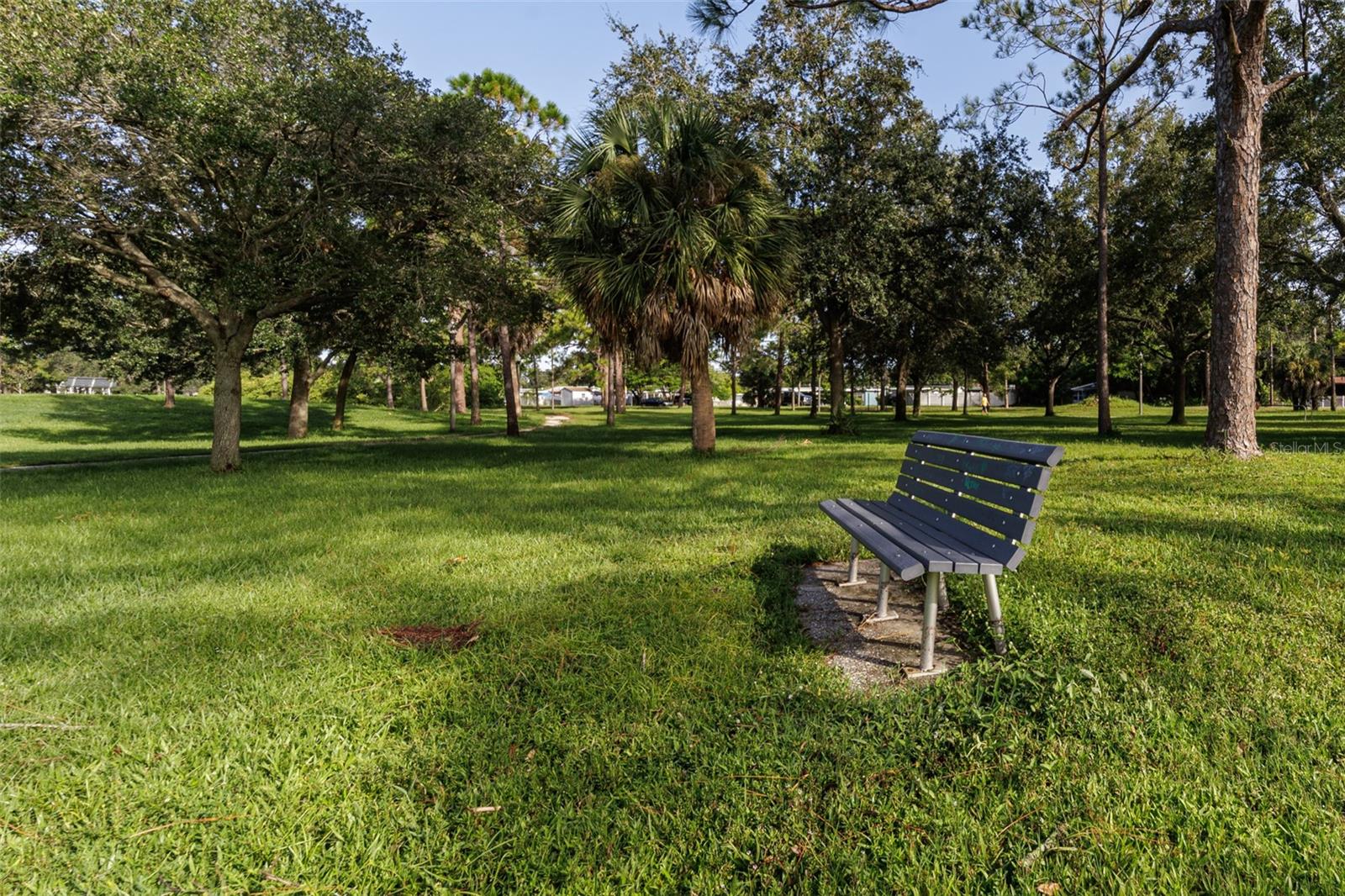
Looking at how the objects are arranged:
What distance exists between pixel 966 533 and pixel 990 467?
0.39 meters

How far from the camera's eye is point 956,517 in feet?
12.9

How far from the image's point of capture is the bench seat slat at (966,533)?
9.22 ft

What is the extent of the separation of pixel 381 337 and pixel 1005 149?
1767cm

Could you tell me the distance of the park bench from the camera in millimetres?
2816

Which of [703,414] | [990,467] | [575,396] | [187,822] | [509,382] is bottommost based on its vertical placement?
[187,822]

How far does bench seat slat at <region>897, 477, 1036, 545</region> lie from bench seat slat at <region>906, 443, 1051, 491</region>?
160 mm

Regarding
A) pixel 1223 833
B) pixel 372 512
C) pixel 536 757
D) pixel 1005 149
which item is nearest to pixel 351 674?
pixel 536 757

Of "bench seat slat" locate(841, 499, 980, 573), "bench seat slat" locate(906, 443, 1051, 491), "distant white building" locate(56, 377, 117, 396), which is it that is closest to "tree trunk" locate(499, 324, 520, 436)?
"bench seat slat" locate(906, 443, 1051, 491)

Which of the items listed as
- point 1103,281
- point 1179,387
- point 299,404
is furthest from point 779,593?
point 1179,387

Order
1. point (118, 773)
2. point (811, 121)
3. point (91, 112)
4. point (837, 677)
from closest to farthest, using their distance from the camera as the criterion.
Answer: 1. point (118, 773)
2. point (837, 677)
3. point (91, 112)
4. point (811, 121)

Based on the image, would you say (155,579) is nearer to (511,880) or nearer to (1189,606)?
(511,880)

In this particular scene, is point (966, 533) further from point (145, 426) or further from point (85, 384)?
point (85, 384)

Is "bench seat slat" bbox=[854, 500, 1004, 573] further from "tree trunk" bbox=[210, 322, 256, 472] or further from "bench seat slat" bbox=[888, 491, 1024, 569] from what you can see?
"tree trunk" bbox=[210, 322, 256, 472]

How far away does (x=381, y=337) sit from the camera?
1471 cm
